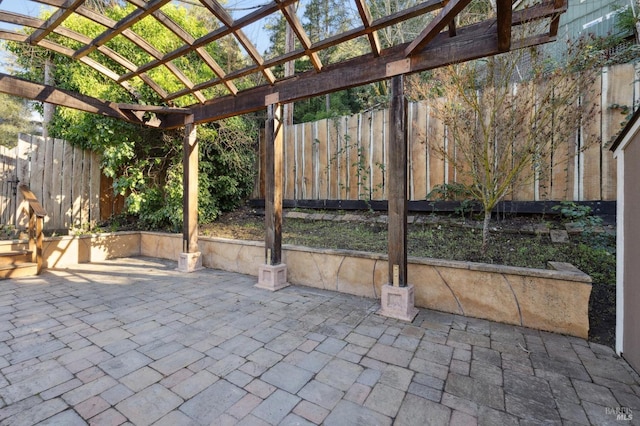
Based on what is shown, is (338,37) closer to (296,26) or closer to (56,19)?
(296,26)

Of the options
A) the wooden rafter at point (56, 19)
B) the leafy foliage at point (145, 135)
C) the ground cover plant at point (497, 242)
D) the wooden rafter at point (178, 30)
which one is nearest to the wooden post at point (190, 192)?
the ground cover plant at point (497, 242)

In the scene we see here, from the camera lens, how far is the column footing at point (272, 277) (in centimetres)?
373

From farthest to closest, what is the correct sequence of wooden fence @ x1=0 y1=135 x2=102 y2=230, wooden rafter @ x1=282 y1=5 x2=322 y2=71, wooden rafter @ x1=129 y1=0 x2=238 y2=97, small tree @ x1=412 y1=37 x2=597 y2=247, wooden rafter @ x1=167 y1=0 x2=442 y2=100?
1. wooden fence @ x1=0 y1=135 x2=102 y2=230
2. small tree @ x1=412 y1=37 x2=597 y2=247
3. wooden rafter @ x1=129 y1=0 x2=238 y2=97
4. wooden rafter @ x1=282 y1=5 x2=322 y2=71
5. wooden rafter @ x1=167 y1=0 x2=442 y2=100

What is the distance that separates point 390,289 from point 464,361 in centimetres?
93

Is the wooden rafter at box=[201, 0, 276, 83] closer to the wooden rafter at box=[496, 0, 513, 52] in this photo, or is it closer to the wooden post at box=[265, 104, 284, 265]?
the wooden post at box=[265, 104, 284, 265]

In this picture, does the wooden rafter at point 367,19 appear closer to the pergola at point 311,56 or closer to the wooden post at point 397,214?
the pergola at point 311,56

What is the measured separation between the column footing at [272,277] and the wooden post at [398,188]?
151 centimetres

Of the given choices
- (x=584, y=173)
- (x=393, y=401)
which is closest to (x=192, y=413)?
(x=393, y=401)

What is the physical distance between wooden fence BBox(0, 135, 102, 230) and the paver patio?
2.57m

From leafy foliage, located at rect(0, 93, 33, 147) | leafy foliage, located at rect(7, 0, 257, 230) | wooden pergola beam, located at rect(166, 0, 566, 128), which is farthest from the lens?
leafy foliage, located at rect(0, 93, 33, 147)

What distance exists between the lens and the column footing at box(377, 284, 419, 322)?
283 cm

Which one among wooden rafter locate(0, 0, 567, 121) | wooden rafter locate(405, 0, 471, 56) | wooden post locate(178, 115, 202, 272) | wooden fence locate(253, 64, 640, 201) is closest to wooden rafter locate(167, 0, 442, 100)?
wooden rafter locate(0, 0, 567, 121)

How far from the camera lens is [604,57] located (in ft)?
13.8

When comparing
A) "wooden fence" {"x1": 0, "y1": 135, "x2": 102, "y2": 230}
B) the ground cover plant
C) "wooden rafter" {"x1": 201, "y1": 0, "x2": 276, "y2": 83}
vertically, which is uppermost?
"wooden rafter" {"x1": 201, "y1": 0, "x2": 276, "y2": 83}
